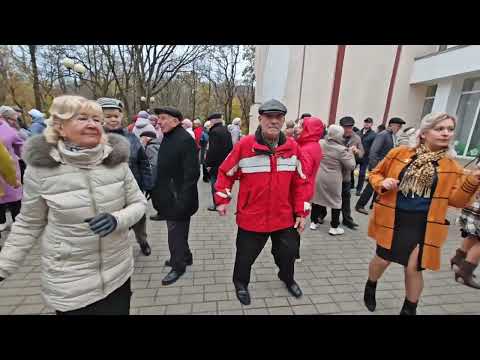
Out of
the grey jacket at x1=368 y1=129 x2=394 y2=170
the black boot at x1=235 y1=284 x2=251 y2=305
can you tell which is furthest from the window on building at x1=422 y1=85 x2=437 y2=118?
the black boot at x1=235 y1=284 x2=251 y2=305

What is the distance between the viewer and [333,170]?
412 centimetres

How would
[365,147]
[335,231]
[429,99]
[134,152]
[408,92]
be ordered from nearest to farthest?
[134,152] → [335,231] → [365,147] → [429,99] → [408,92]

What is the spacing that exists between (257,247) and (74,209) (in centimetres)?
168

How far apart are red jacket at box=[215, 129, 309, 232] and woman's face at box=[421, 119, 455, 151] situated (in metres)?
1.09

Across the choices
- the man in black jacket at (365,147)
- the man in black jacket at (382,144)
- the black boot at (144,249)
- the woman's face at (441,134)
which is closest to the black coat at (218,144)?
the black boot at (144,249)

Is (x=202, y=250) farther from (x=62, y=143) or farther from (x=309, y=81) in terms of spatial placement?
(x=309, y=81)

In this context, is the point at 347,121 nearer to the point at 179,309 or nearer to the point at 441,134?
the point at 441,134

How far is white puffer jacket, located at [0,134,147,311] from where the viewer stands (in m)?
1.38

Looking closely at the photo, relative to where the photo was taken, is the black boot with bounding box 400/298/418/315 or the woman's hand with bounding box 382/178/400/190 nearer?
the woman's hand with bounding box 382/178/400/190

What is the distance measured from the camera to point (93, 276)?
1559 millimetres

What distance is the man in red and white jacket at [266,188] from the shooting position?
→ 226cm

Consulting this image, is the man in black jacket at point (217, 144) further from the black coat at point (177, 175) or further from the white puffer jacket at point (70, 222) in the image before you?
the white puffer jacket at point (70, 222)

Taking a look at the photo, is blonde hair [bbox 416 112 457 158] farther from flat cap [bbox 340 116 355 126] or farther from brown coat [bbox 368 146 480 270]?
flat cap [bbox 340 116 355 126]

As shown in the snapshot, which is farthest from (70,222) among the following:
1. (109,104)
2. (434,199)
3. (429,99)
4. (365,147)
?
(429,99)
